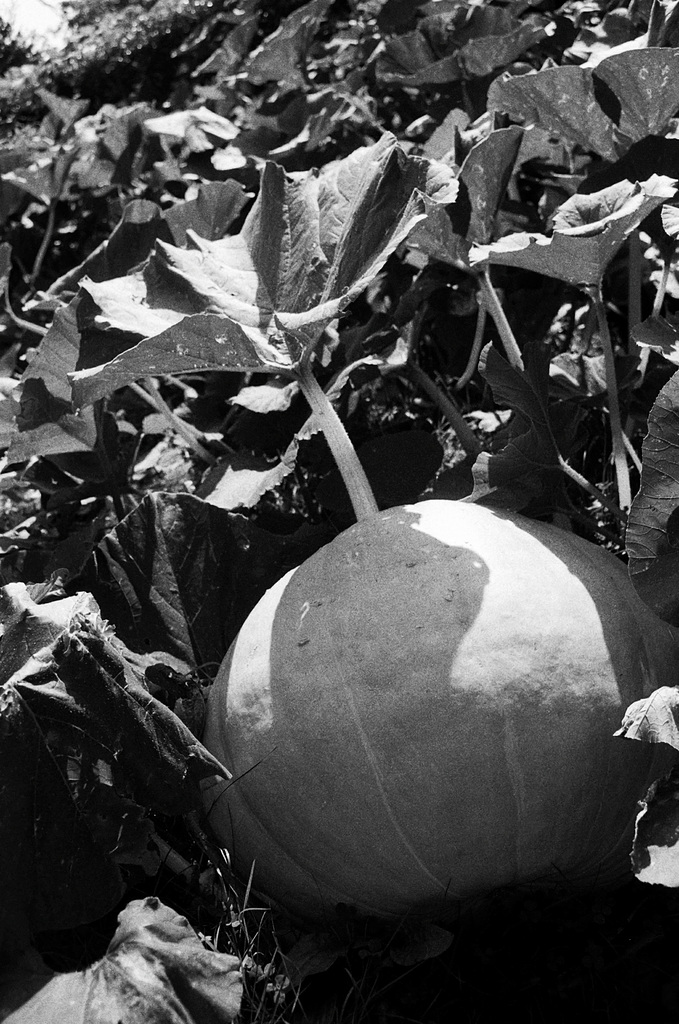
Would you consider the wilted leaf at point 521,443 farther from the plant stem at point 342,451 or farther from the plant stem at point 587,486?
the plant stem at point 342,451

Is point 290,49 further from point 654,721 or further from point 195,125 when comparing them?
point 654,721

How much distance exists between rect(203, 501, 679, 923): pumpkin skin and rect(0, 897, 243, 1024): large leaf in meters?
0.22

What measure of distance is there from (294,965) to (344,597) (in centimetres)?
52

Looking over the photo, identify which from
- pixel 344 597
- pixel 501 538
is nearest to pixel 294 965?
pixel 344 597

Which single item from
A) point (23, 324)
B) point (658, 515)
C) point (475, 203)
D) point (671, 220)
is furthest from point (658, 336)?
point (23, 324)

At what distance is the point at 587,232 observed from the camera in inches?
61.4

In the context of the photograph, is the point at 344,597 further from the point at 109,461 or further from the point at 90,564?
the point at 109,461

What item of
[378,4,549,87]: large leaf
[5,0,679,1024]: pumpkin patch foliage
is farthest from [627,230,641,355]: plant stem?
[378,4,549,87]: large leaf

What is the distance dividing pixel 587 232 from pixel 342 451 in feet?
1.68

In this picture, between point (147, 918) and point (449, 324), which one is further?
point (449, 324)

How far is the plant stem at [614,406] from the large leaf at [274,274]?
322mm

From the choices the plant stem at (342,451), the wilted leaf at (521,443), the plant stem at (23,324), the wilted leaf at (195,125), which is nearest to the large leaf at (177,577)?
the plant stem at (342,451)

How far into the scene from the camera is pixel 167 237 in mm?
2316

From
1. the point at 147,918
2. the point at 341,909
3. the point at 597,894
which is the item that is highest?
the point at 147,918
